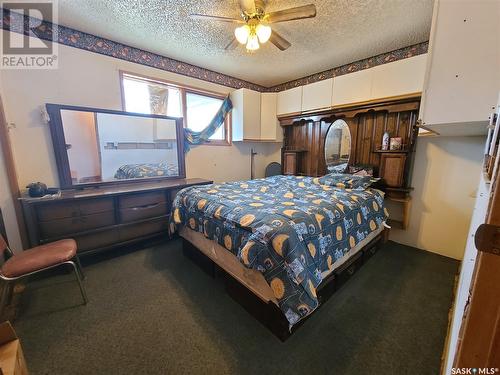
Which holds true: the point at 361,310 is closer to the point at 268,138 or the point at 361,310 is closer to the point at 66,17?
the point at 268,138

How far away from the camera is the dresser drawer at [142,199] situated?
2.40 metres

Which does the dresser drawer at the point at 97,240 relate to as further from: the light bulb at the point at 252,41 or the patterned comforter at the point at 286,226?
the light bulb at the point at 252,41

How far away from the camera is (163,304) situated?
1.72 metres

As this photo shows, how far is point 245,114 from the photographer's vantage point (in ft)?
11.8

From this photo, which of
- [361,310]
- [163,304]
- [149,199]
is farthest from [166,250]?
[361,310]

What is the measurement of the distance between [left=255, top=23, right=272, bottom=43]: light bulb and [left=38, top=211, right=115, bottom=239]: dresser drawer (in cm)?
240

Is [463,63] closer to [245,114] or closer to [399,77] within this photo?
[399,77]

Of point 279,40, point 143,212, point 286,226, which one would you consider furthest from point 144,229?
point 279,40

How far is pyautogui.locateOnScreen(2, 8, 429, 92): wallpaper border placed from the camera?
2148mm

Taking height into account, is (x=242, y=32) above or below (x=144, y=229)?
above

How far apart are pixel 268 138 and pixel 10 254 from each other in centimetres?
351

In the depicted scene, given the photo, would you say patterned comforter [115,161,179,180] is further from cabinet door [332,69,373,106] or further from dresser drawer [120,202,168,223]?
cabinet door [332,69,373,106]

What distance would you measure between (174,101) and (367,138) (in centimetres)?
296

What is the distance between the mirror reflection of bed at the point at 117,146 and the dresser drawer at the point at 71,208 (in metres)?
0.45
